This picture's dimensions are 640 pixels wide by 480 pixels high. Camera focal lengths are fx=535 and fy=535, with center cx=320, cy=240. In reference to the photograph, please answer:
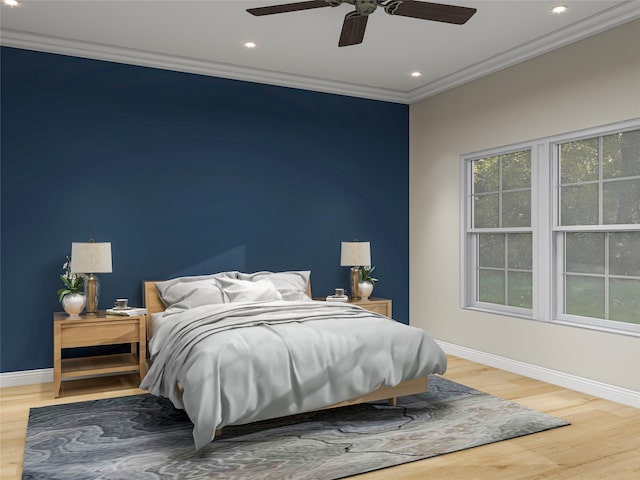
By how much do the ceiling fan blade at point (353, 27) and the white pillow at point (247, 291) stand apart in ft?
7.11

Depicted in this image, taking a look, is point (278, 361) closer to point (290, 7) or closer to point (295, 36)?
point (290, 7)

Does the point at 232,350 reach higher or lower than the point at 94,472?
higher

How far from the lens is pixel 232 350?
315 centimetres

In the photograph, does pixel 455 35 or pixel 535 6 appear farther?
pixel 455 35

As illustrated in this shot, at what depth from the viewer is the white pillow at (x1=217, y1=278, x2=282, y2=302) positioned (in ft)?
15.2

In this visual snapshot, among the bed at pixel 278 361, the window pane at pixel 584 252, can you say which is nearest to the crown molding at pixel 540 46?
the window pane at pixel 584 252

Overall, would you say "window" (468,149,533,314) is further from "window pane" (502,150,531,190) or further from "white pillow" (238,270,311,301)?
"white pillow" (238,270,311,301)

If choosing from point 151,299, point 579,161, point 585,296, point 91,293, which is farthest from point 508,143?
point 91,293

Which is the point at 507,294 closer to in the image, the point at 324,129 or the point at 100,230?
the point at 324,129

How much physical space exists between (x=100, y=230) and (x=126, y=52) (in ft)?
5.25

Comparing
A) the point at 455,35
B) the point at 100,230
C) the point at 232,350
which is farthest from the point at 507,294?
the point at 100,230

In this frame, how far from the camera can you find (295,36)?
14.6 feet

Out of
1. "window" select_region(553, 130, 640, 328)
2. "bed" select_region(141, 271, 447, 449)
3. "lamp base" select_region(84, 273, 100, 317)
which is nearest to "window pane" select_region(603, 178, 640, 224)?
"window" select_region(553, 130, 640, 328)

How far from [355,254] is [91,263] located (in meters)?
2.49
